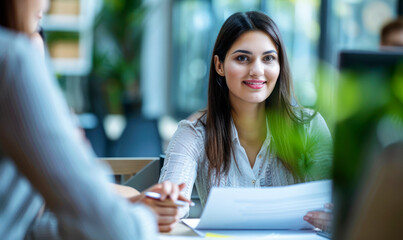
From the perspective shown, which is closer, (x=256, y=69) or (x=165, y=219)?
(x=165, y=219)

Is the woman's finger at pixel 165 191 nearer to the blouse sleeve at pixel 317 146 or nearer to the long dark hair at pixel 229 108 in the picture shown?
the blouse sleeve at pixel 317 146

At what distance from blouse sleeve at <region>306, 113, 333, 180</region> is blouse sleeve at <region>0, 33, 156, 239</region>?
87cm

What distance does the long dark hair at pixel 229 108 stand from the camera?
6.96 feet

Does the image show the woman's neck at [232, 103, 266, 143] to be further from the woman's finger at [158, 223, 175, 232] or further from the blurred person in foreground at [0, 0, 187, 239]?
the blurred person in foreground at [0, 0, 187, 239]

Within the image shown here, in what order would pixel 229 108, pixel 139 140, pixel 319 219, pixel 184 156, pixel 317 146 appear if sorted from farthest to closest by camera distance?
1. pixel 139 140
2. pixel 229 108
3. pixel 184 156
4. pixel 317 146
5. pixel 319 219

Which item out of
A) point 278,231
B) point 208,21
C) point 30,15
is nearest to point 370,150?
point 30,15

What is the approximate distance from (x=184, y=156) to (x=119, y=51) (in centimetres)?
854

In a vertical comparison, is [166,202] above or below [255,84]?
below

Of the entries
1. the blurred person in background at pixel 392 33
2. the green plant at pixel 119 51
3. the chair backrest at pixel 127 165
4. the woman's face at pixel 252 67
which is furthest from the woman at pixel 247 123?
the green plant at pixel 119 51

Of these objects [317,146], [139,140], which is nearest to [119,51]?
[139,140]

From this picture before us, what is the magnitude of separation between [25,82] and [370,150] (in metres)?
0.49

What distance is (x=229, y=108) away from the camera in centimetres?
226

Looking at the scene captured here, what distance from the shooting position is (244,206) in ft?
4.68

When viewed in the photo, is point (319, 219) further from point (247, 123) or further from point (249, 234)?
point (247, 123)
